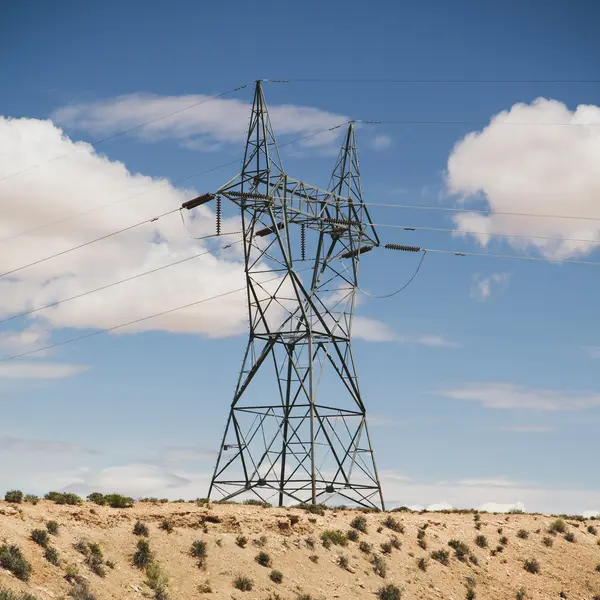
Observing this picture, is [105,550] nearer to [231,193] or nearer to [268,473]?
[268,473]

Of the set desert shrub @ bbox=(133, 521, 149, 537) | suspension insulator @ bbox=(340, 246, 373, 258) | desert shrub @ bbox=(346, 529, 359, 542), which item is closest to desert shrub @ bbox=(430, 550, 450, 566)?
desert shrub @ bbox=(346, 529, 359, 542)

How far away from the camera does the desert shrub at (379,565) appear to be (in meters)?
39.8

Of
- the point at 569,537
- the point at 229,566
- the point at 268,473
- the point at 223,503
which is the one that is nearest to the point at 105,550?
the point at 229,566

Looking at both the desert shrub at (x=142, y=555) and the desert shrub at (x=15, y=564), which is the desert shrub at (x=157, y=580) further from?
the desert shrub at (x=15, y=564)

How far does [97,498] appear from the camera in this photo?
124 feet

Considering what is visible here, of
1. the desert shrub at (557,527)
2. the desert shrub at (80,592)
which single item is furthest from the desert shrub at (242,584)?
the desert shrub at (557,527)

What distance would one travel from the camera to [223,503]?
4447cm

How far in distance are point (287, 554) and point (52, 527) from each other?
10517mm

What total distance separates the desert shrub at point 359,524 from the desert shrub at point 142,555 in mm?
12870

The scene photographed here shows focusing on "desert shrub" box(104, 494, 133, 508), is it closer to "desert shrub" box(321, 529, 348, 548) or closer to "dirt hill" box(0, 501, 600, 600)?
"dirt hill" box(0, 501, 600, 600)

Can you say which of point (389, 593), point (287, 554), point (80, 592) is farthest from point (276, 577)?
point (80, 592)

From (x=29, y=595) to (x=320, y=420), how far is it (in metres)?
21.6

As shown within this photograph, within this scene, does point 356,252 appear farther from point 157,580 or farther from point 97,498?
point 157,580

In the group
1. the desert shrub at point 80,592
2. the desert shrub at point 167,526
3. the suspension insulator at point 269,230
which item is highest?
the suspension insulator at point 269,230
